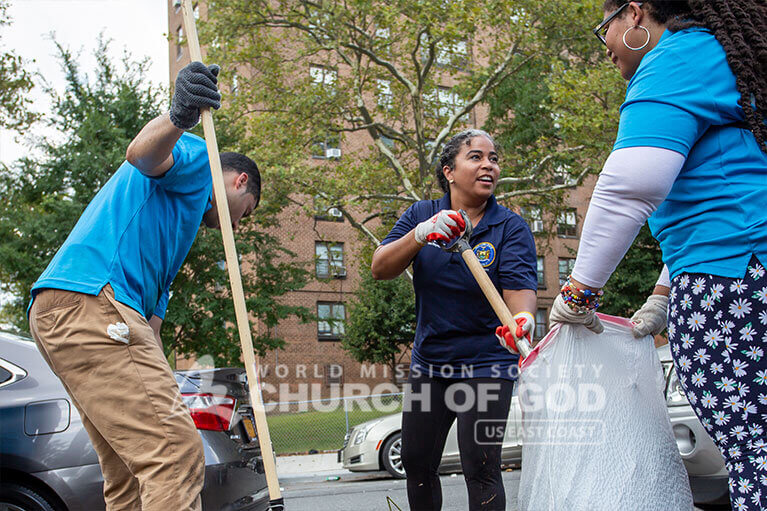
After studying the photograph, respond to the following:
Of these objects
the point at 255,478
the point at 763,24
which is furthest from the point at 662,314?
the point at 255,478

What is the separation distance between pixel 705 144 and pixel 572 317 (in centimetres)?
68

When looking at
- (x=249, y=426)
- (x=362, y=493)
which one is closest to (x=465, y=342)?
(x=249, y=426)

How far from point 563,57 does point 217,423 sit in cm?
1666

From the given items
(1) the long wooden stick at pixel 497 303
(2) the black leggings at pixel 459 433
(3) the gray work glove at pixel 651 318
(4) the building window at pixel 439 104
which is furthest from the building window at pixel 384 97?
(3) the gray work glove at pixel 651 318

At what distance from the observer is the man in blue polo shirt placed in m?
2.32

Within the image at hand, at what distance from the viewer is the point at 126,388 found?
7.68 feet

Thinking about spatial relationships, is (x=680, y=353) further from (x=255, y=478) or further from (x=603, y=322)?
(x=255, y=478)

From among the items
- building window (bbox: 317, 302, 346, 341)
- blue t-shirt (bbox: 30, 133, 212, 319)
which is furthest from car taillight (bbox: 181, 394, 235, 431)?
building window (bbox: 317, 302, 346, 341)

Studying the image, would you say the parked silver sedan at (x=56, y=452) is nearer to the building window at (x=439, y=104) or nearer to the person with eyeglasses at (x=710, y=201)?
the person with eyeglasses at (x=710, y=201)

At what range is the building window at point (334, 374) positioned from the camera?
104 ft

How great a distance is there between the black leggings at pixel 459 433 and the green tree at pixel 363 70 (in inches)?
496

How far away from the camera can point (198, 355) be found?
56.1ft

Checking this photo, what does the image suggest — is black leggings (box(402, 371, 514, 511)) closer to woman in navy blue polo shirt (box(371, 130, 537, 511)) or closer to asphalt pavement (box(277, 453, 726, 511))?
woman in navy blue polo shirt (box(371, 130, 537, 511))

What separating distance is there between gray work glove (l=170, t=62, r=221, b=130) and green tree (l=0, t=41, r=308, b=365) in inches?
508
